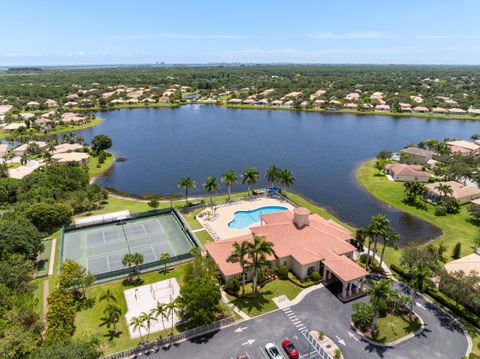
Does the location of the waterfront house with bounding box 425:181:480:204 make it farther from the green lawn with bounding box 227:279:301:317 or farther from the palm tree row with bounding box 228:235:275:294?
the palm tree row with bounding box 228:235:275:294

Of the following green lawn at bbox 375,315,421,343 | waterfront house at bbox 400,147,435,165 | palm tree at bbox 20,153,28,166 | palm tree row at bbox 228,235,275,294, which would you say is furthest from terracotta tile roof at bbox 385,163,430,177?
palm tree at bbox 20,153,28,166

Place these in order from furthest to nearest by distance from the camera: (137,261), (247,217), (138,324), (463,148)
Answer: (463,148) → (247,217) → (137,261) → (138,324)

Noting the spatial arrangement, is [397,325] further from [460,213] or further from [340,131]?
[340,131]

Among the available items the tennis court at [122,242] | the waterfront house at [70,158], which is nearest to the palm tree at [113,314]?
the tennis court at [122,242]

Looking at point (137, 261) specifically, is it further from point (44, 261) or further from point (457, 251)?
point (457, 251)

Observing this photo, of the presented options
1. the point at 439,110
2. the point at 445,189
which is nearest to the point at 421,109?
the point at 439,110

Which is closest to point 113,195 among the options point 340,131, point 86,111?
point 340,131

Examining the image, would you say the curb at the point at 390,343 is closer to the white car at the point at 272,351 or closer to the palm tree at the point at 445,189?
the white car at the point at 272,351
